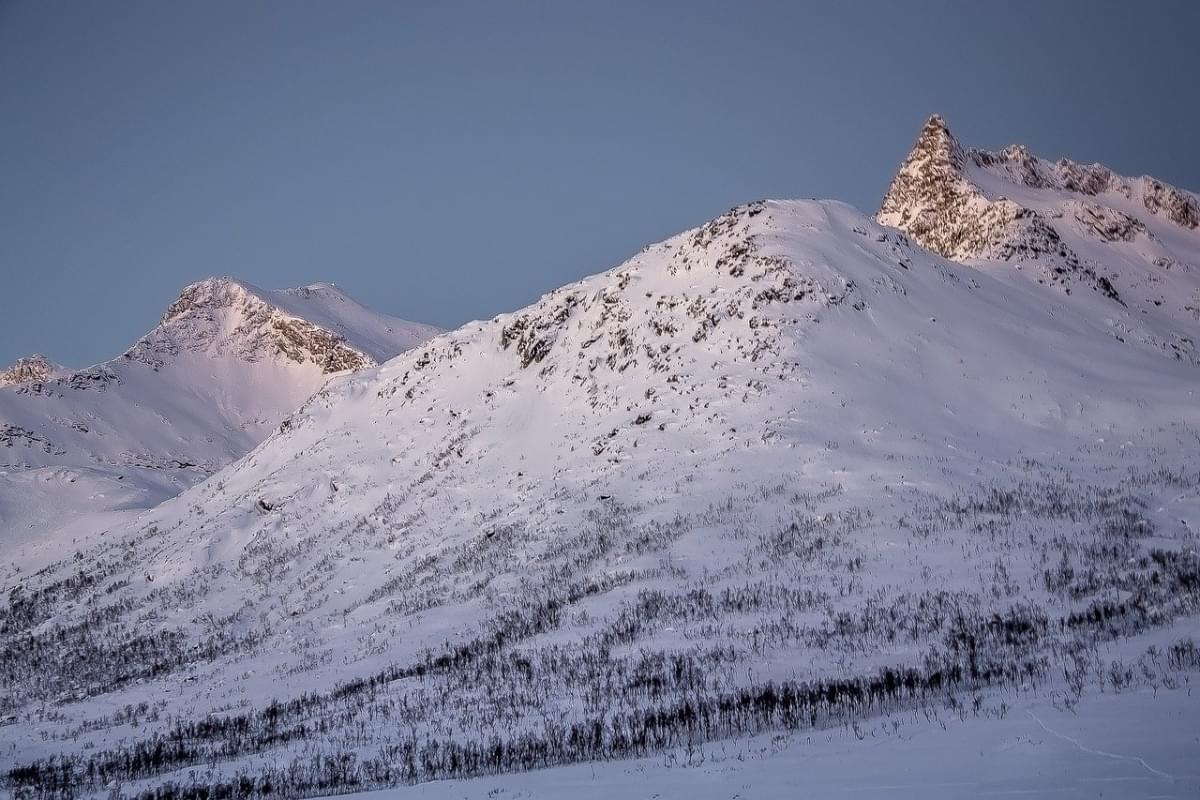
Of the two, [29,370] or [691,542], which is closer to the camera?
[691,542]

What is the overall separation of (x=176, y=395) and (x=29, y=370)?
67.7 metres

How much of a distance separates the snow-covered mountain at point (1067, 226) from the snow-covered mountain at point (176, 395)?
81012 millimetres

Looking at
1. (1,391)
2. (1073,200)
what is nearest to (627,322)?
(1073,200)

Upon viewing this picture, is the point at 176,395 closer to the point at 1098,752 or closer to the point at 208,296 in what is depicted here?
the point at 208,296

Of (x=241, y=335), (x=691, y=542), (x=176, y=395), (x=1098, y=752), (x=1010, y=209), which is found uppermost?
(x=241, y=335)

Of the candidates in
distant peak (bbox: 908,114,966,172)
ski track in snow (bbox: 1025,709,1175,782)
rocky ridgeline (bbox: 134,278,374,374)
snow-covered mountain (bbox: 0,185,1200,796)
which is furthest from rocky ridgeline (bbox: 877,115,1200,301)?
rocky ridgeline (bbox: 134,278,374,374)

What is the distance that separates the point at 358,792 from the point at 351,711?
21.8 feet

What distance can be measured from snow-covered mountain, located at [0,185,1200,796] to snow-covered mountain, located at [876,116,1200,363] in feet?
11.5

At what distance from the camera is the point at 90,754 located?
18328mm

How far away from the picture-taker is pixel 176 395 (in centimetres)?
13488

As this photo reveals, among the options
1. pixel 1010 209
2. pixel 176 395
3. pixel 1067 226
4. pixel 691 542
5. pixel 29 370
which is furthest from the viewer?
pixel 29 370

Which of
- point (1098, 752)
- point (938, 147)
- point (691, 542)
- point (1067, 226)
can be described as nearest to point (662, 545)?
point (691, 542)

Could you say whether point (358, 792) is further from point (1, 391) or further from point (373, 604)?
point (1, 391)

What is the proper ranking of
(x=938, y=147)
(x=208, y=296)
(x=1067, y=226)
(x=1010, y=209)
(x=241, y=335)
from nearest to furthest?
(x=1010, y=209), (x=1067, y=226), (x=938, y=147), (x=241, y=335), (x=208, y=296)
